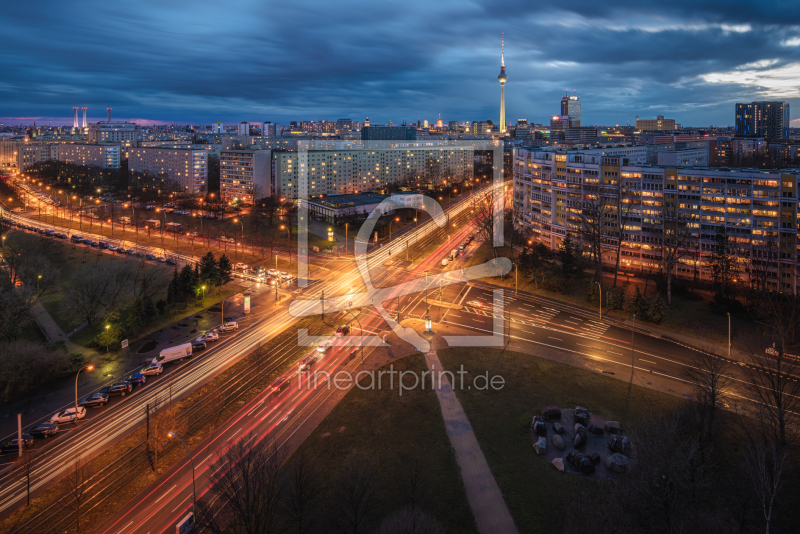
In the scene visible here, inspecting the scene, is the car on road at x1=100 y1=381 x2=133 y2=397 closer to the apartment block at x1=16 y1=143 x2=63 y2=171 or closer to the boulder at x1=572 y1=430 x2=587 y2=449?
the boulder at x1=572 y1=430 x2=587 y2=449

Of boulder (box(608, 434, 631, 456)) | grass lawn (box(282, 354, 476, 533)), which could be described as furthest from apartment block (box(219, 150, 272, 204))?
boulder (box(608, 434, 631, 456))

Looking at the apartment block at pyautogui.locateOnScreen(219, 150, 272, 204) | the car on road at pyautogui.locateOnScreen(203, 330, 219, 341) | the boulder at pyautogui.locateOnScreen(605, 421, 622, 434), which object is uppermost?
the apartment block at pyautogui.locateOnScreen(219, 150, 272, 204)

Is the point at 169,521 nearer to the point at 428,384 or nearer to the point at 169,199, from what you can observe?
the point at 428,384

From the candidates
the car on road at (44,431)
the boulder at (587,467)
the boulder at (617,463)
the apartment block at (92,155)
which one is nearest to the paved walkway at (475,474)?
the boulder at (587,467)

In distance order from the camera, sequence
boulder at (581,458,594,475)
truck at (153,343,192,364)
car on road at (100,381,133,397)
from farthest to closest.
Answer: truck at (153,343,192,364)
car on road at (100,381,133,397)
boulder at (581,458,594,475)

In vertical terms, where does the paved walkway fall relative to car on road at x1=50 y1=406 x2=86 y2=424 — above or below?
below

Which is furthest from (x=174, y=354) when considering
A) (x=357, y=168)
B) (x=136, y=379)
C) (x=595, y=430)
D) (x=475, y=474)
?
(x=357, y=168)

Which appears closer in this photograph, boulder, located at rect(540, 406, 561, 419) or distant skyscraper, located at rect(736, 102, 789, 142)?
boulder, located at rect(540, 406, 561, 419)

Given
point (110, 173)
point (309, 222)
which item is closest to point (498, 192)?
point (309, 222)
